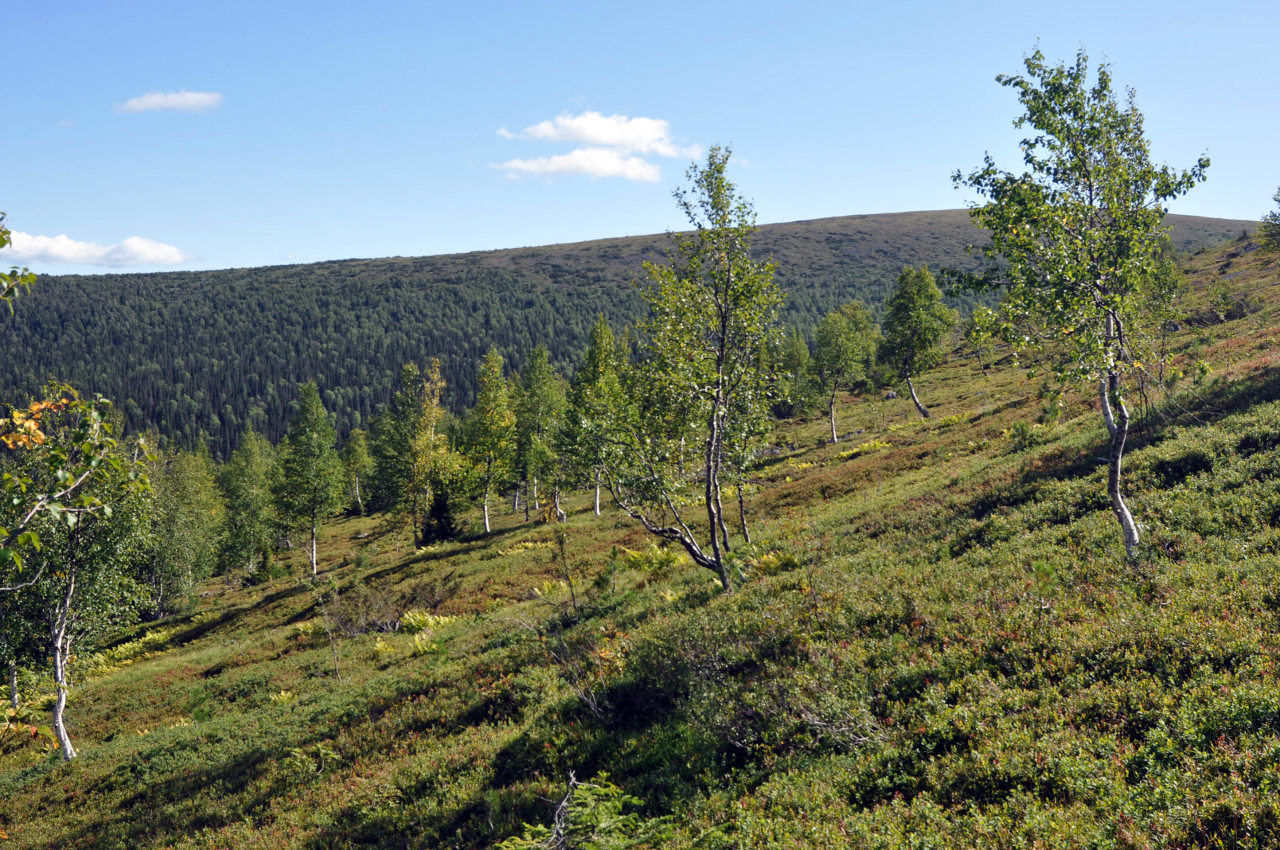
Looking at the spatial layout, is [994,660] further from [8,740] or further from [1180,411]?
[8,740]

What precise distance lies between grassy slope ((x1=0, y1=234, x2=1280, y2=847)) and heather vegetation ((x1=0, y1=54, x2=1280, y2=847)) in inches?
2.5

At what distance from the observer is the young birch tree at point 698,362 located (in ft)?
46.7

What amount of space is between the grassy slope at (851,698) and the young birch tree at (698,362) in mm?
3251

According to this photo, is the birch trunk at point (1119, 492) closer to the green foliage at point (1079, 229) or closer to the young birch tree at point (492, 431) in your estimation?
the green foliage at point (1079, 229)

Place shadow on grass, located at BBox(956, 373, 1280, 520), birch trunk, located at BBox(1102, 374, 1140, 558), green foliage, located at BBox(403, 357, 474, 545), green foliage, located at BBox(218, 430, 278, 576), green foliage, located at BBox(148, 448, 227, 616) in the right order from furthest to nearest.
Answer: green foliage, located at BBox(218, 430, 278, 576)
green foliage, located at BBox(148, 448, 227, 616)
green foliage, located at BBox(403, 357, 474, 545)
shadow on grass, located at BBox(956, 373, 1280, 520)
birch trunk, located at BBox(1102, 374, 1140, 558)

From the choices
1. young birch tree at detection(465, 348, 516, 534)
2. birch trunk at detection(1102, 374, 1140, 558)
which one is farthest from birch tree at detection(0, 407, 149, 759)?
Result: birch trunk at detection(1102, 374, 1140, 558)

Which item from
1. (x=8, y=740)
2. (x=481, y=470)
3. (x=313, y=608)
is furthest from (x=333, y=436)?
(x=8, y=740)

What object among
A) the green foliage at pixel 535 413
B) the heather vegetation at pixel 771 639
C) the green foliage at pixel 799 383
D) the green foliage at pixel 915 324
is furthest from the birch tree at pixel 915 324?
the green foliage at pixel 535 413

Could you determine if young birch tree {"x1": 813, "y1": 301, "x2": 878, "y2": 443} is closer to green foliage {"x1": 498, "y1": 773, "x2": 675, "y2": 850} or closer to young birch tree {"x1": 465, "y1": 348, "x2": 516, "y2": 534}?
young birch tree {"x1": 465, "y1": 348, "x2": 516, "y2": 534}

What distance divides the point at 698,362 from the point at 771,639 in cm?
655

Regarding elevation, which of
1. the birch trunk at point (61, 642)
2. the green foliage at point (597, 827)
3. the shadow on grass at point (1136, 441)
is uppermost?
the shadow on grass at point (1136, 441)

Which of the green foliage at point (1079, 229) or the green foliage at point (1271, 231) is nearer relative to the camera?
the green foliage at point (1079, 229)

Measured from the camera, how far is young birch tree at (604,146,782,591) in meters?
14.2

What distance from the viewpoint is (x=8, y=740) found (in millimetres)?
23781
